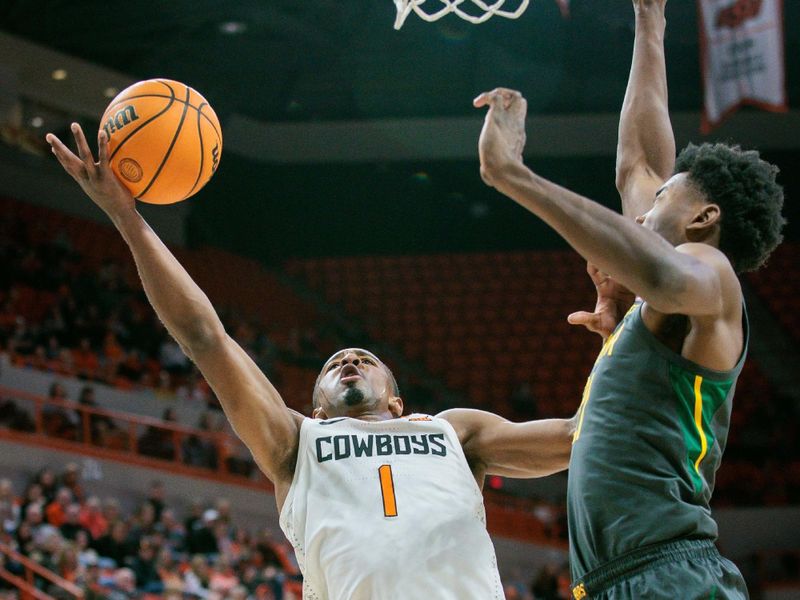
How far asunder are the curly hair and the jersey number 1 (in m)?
1.37

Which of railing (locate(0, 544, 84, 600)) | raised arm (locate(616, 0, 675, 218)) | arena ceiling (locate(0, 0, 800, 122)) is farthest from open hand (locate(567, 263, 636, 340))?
arena ceiling (locate(0, 0, 800, 122))

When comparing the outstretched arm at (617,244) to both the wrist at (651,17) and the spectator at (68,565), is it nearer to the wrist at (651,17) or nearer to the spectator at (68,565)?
the wrist at (651,17)

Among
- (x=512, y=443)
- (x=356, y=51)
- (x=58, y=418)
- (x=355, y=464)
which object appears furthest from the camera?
(x=356, y=51)

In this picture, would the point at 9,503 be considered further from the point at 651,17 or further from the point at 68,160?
the point at 651,17

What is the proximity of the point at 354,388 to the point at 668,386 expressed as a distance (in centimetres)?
158

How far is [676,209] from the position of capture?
277 cm

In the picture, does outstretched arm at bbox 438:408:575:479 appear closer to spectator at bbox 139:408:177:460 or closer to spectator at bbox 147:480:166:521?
spectator at bbox 147:480:166:521

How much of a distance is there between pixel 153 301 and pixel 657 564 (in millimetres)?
1700

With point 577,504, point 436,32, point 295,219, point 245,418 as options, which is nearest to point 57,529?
point 245,418

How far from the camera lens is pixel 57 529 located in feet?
32.5

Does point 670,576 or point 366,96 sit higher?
point 366,96

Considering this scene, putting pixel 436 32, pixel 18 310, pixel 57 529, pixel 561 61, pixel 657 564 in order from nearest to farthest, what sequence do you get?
pixel 657 564 < pixel 57 529 < pixel 18 310 < pixel 436 32 < pixel 561 61

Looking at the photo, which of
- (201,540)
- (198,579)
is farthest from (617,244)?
(201,540)

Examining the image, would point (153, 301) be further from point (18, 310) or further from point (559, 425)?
point (18, 310)
